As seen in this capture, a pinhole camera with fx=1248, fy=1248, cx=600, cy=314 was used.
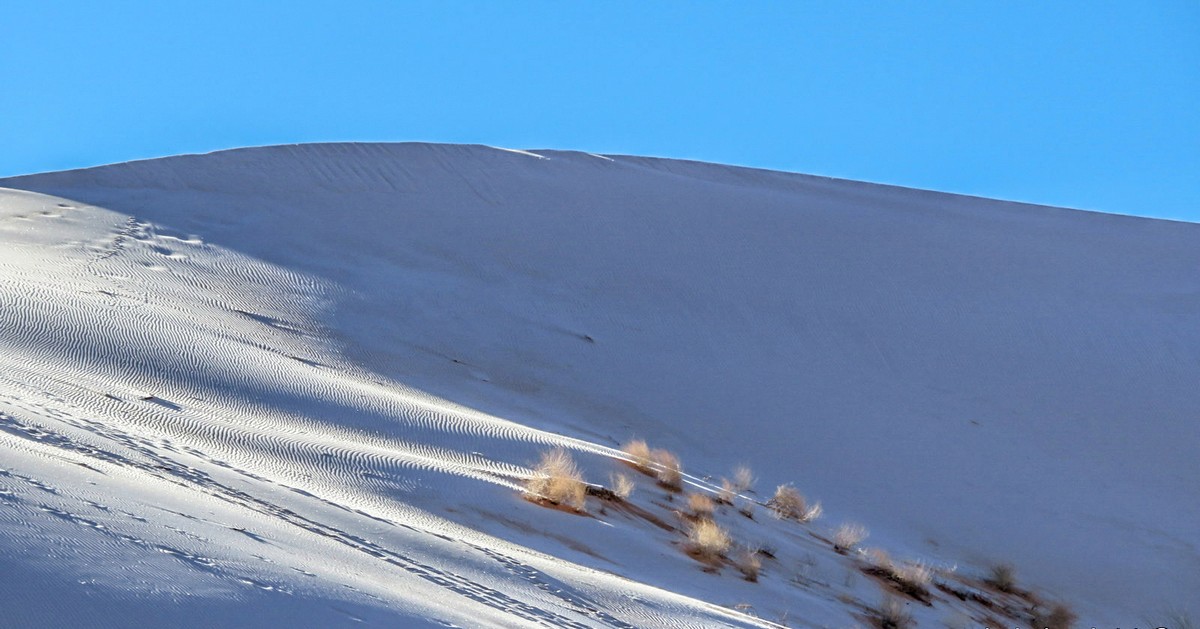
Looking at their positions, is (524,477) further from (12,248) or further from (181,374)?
(12,248)

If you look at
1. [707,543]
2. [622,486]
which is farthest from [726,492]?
[707,543]

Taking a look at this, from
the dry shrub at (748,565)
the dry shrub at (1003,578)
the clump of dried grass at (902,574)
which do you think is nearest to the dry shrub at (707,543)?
the dry shrub at (748,565)

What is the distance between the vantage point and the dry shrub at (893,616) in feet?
29.3

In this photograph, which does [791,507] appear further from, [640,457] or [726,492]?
[640,457]

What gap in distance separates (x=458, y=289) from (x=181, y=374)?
6.38m

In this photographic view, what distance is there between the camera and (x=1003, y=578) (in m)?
11.3

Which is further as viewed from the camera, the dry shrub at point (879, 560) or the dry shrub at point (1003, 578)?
the dry shrub at point (1003, 578)

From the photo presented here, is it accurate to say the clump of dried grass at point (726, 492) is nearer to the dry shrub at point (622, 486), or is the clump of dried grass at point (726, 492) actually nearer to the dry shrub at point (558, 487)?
the dry shrub at point (622, 486)

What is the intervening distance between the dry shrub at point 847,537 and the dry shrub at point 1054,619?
157 cm

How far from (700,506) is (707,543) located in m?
0.91

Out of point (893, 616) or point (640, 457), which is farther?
point (640, 457)

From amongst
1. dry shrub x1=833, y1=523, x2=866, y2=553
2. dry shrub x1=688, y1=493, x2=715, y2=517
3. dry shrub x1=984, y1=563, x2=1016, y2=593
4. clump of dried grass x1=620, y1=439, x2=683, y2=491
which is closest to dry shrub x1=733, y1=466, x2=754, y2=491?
clump of dried grass x1=620, y1=439, x2=683, y2=491

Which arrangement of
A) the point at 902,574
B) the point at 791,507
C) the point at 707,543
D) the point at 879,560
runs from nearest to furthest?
1. the point at 707,543
2. the point at 902,574
3. the point at 879,560
4. the point at 791,507

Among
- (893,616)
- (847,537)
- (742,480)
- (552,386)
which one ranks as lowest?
(893,616)
